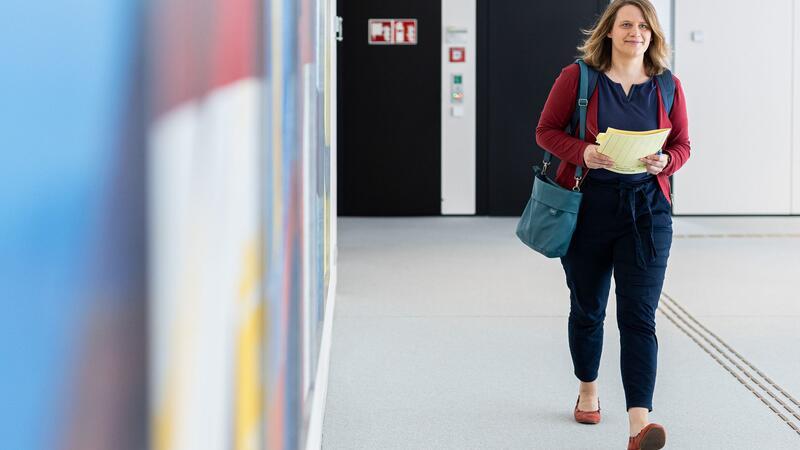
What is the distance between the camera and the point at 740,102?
9977 millimetres

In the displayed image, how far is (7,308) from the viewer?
436 millimetres

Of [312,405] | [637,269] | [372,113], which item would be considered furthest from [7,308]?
[372,113]

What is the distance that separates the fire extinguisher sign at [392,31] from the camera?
10055 millimetres

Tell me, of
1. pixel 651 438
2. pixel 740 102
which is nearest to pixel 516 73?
pixel 740 102

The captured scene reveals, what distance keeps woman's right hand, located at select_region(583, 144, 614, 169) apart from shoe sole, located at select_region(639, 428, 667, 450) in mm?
711

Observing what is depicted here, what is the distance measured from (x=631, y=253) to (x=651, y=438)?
0.49m

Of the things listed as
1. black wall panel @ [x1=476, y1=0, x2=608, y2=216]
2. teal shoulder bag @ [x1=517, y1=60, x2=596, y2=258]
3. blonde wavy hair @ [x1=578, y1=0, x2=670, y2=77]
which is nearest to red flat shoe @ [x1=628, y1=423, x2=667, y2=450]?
teal shoulder bag @ [x1=517, y1=60, x2=596, y2=258]

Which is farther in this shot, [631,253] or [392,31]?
[392,31]

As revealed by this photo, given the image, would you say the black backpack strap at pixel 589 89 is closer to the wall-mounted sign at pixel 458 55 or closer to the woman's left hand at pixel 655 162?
the woman's left hand at pixel 655 162

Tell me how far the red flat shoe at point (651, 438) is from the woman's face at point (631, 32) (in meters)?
1.01

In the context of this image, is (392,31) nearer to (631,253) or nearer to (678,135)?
(678,135)

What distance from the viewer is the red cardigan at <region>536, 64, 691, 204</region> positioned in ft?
10.2

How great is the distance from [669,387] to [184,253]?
3299 millimetres

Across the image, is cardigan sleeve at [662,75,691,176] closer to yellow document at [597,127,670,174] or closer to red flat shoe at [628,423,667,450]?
yellow document at [597,127,670,174]
